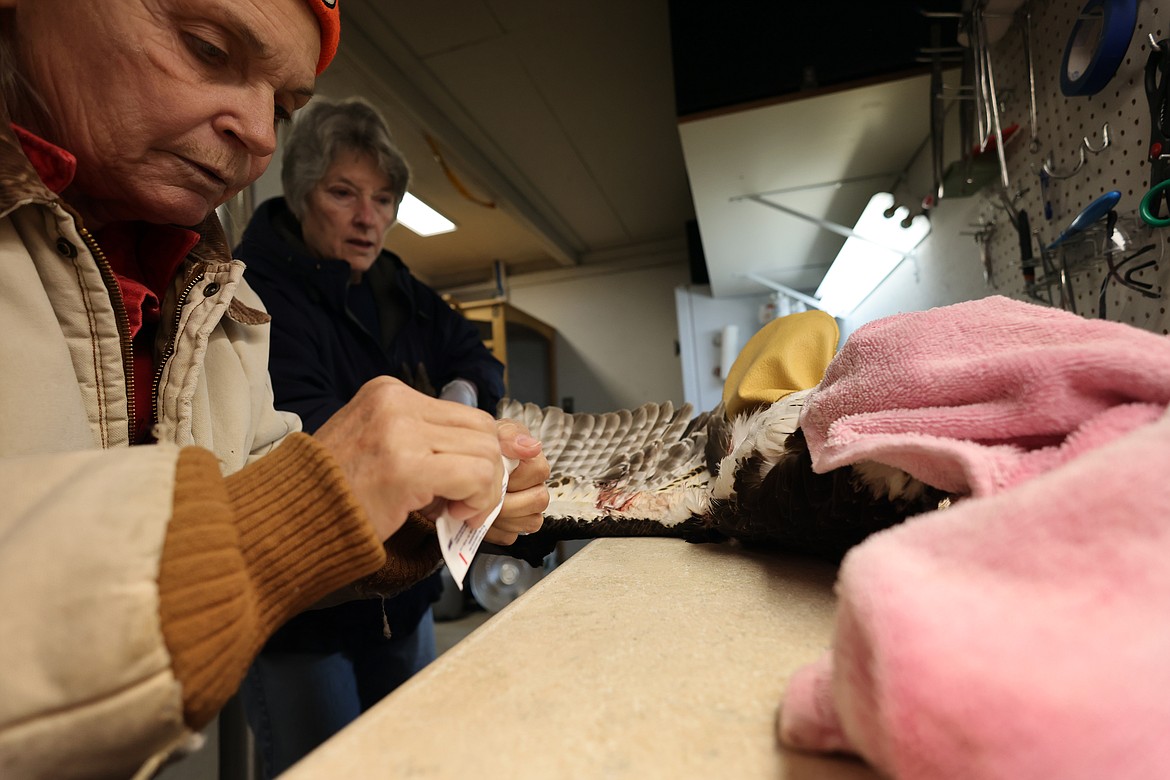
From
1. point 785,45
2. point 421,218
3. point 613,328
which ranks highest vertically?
point 421,218

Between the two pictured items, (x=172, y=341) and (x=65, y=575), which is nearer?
(x=65, y=575)

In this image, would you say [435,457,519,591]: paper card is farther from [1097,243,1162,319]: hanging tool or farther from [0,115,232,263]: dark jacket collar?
[1097,243,1162,319]: hanging tool

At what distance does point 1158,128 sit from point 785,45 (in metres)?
0.75

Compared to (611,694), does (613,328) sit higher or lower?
higher

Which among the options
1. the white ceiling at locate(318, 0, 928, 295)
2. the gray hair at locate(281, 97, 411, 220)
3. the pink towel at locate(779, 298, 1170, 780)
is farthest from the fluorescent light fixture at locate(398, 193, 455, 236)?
the pink towel at locate(779, 298, 1170, 780)

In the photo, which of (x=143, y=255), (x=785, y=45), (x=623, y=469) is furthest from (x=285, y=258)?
(x=785, y=45)

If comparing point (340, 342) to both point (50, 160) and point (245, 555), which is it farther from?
point (245, 555)

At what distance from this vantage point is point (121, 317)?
0.54 m

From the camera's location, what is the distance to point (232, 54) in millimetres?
595

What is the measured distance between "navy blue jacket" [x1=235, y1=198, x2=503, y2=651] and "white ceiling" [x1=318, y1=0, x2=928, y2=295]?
0.78 metres

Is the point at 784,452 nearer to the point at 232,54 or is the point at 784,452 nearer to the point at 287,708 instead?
the point at 232,54

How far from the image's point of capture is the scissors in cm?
59

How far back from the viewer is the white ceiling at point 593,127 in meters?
1.31

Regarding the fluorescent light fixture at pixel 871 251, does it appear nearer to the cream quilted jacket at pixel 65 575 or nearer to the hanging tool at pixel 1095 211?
the hanging tool at pixel 1095 211
